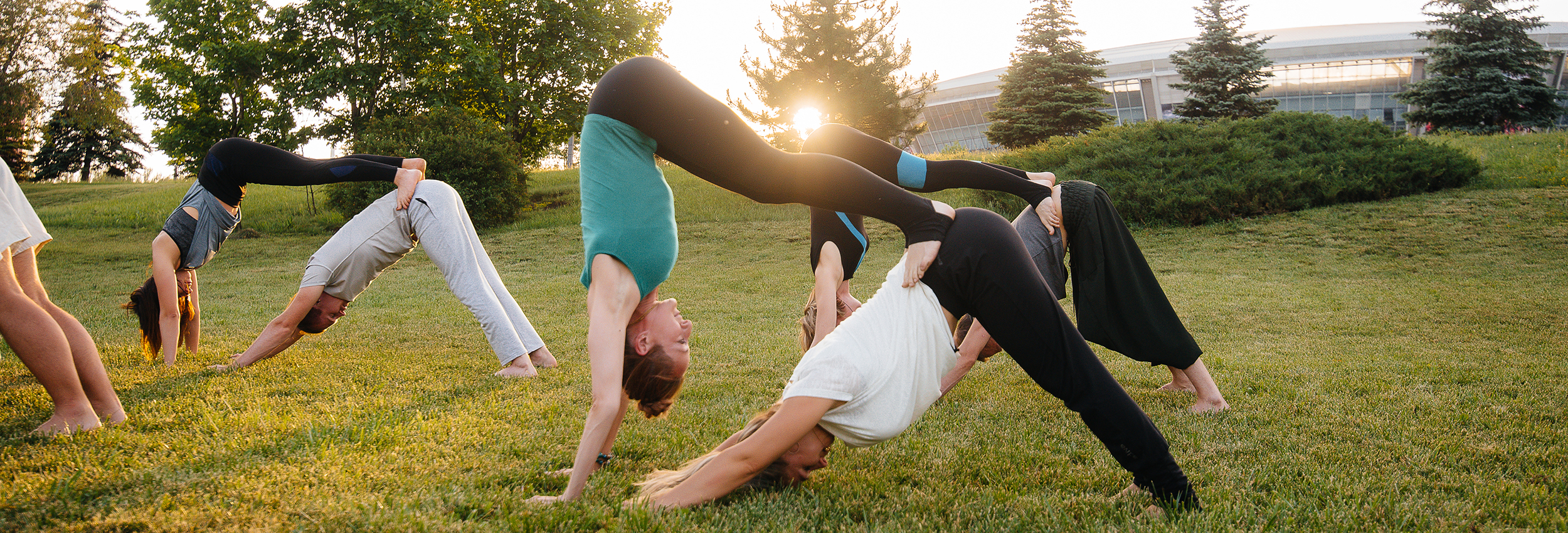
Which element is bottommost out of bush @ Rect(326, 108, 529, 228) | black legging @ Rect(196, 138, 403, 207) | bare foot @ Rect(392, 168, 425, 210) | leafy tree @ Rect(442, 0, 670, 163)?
bare foot @ Rect(392, 168, 425, 210)

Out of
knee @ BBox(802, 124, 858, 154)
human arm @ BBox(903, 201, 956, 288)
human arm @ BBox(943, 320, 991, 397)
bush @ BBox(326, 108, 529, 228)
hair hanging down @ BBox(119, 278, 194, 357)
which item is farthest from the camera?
bush @ BBox(326, 108, 529, 228)

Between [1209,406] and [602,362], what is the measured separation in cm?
349

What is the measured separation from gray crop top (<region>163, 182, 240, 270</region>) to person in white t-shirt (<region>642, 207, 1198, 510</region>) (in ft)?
15.8

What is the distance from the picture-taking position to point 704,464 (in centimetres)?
273

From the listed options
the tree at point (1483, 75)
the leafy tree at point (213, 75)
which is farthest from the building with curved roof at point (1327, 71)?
the leafy tree at point (213, 75)

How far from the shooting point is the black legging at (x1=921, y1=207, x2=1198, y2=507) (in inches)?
95.3

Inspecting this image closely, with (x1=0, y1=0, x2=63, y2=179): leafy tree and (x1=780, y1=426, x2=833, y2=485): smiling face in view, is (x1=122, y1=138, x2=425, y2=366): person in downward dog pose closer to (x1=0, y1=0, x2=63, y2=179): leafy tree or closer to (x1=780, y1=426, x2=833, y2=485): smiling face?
(x1=780, y1=426, x2=833, y2=485): smiling face

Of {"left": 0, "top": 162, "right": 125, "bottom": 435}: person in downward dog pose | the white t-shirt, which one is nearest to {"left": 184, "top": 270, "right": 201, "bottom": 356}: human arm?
{"left": 0, "top": 162, "right": 125, "bottom": 435}: person in downward dog pose

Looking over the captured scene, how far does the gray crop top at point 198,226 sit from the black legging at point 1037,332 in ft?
17.8

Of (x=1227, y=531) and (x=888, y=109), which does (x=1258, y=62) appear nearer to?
(x=888, y=109)

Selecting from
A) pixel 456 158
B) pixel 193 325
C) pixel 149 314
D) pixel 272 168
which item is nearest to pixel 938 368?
pixel 272 168

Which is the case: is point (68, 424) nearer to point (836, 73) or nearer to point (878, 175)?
point (878, 175)

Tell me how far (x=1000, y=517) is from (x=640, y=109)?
78.2 inches

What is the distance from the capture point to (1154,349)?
4152 millimetres
